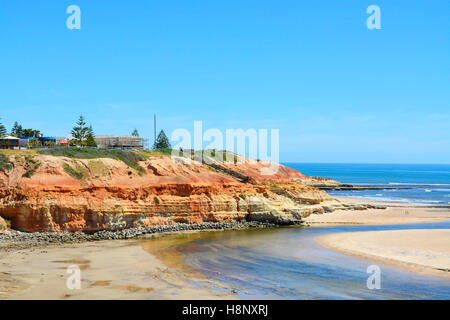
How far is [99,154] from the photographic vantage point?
3662 centimetres

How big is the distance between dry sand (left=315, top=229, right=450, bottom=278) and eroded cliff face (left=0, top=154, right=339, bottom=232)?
27.1 ft

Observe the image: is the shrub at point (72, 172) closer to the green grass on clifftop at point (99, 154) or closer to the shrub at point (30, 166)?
the shrub at point (30, 166)

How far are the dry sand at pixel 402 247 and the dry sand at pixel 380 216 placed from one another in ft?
20.3

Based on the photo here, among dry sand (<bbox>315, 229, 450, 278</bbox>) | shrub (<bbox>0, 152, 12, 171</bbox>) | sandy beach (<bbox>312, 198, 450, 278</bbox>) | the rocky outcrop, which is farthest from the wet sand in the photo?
sandy beach (<bbox>312, 198, 450, 278</bbox>)

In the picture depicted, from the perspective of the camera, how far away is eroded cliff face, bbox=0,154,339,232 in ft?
93.7

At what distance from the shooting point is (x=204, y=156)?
186ft

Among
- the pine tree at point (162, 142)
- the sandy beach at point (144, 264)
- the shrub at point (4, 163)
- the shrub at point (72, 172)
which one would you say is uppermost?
the pine tree at point (162, 142)

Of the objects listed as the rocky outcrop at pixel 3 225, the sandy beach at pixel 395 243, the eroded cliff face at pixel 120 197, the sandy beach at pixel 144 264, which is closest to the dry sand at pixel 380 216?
the sandy beach at pixel 395 243

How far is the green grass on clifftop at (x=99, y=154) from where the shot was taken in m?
35.2

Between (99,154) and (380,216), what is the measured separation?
29.3m

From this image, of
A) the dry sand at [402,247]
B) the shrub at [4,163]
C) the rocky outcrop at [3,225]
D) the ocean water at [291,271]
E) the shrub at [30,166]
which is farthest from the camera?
the shrub at [4,163]

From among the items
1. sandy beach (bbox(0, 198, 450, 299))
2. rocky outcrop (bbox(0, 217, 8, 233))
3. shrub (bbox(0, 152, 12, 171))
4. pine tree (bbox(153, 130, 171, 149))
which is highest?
pine tree (bbox(153, 130, 171, 149))

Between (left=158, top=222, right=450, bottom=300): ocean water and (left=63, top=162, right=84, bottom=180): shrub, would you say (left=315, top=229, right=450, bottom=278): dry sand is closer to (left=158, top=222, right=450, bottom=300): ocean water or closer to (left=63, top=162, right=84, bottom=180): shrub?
(left=158, top=222, right=450, bottom=300): ocean water
